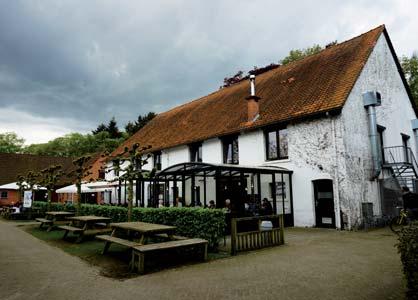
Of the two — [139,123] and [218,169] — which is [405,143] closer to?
[218,169]

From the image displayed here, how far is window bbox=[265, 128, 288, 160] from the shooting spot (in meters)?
17.5

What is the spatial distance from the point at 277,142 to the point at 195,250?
10.1 meters

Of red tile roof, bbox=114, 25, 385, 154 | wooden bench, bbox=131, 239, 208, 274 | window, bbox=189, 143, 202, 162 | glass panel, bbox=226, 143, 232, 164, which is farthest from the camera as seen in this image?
window, bbox=189, 143, 202, 162

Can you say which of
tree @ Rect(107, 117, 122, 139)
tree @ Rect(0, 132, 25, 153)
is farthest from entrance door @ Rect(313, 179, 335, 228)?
tree @ Rect(0, 132, 25, 153)

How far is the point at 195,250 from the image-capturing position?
937 cm

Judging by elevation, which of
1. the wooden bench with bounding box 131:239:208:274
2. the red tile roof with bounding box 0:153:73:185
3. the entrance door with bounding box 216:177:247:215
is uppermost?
the red tile roof with bounding box 0:153:73:185

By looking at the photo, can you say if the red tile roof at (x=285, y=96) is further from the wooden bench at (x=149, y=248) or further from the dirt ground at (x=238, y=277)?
the wooden bench at (x=149, y=248)

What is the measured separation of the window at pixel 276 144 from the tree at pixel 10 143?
212 ft

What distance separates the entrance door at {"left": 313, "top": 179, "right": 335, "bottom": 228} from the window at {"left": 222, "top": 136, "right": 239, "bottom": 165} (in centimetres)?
577

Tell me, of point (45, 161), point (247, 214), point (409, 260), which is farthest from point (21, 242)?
point (45, 161)

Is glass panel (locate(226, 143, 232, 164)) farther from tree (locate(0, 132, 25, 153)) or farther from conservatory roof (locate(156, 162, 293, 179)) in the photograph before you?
tree (locate(0, 132, 25, 153))

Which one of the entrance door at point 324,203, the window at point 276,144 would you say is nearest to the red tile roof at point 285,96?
the window at point 276,144

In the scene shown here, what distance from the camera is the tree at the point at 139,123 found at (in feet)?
168

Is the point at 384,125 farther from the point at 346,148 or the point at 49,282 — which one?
the point at 49,282
